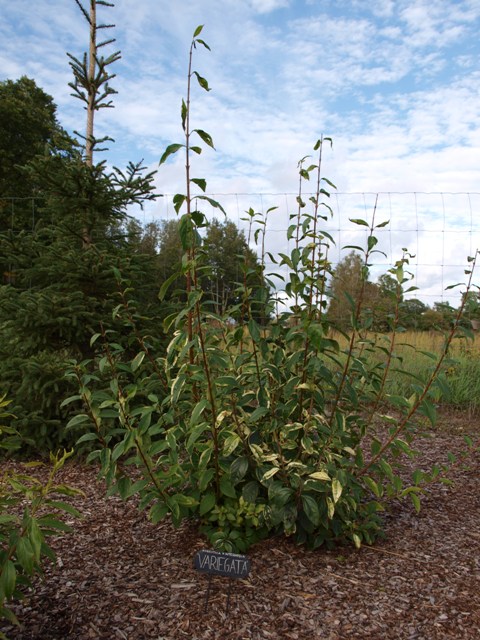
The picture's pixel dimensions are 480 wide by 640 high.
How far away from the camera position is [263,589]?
207cm

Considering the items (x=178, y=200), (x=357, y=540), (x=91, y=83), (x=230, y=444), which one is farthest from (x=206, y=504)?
(x=91, y=83)

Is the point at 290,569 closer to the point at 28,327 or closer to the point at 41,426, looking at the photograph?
the point at 41,426

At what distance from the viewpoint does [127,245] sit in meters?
4.41

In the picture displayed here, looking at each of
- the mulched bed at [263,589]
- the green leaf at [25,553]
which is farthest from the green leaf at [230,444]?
the green leaf at [25,553]

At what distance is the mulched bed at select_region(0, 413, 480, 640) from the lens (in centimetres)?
186

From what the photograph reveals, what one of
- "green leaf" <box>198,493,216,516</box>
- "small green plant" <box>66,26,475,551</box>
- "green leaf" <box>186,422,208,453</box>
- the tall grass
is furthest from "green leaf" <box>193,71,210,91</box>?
the tall grass

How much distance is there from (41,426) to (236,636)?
243 cm

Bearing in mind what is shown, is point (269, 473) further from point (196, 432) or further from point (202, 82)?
point (202, 82)

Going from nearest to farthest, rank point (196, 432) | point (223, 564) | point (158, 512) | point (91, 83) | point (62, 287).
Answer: point (223, 564) < point (196, 432) < point (158, 512) < point (62, 287) < point (91, 83)

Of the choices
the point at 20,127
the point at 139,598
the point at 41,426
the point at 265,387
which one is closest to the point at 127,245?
the point at 41,426

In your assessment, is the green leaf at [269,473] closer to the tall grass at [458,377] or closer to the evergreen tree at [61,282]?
the evergreen tree at [61,282]

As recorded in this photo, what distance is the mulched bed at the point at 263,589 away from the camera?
186 cm

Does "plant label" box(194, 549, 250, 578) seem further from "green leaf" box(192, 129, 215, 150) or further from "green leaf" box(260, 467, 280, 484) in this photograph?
"green leaf" box(192, 129, 215, 150)

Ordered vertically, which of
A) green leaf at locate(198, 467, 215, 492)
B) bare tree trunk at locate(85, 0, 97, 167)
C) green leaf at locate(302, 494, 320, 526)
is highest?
bare tree trunk at locate(85, 0, 97, 167)
